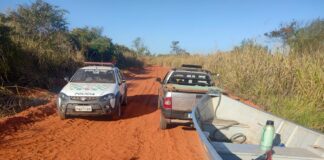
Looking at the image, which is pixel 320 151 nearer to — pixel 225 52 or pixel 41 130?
pixel 41 130

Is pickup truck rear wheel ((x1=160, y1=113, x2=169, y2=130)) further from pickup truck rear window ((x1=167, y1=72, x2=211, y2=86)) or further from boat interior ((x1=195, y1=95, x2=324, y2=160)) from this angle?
pickup truck rear window ((x1=167, y1=72, x2=211, y2=86))

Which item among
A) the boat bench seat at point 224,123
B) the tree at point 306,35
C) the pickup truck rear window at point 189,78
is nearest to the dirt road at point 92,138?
the boat bench seat at point 224,123

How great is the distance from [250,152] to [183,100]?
14.8 ft

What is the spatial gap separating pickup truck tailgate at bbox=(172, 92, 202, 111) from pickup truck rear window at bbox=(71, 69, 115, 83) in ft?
11.1

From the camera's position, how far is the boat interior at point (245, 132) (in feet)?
16.1

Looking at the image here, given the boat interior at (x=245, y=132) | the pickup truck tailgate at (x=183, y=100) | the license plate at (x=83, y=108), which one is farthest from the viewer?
the license plate at (x=83, y=108)

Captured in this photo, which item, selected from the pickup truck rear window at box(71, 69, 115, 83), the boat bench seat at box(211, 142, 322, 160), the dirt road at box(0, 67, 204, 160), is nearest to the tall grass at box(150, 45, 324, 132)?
the dirt road at box(0, 67, 204, 160)

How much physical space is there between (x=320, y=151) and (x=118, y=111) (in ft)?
24.2

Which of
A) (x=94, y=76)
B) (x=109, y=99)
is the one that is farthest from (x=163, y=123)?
(x=94, y=76)

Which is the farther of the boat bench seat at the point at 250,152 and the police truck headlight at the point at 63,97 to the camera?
the police truck headlight at the point at 63,97

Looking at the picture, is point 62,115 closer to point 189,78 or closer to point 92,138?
point 92,138

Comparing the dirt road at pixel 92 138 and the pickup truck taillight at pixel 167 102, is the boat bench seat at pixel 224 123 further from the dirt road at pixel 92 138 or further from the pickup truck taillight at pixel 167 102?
the pickup truck taillight at pixel 167 102

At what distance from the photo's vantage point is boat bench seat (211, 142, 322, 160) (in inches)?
187

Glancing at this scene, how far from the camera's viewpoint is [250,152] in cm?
484
